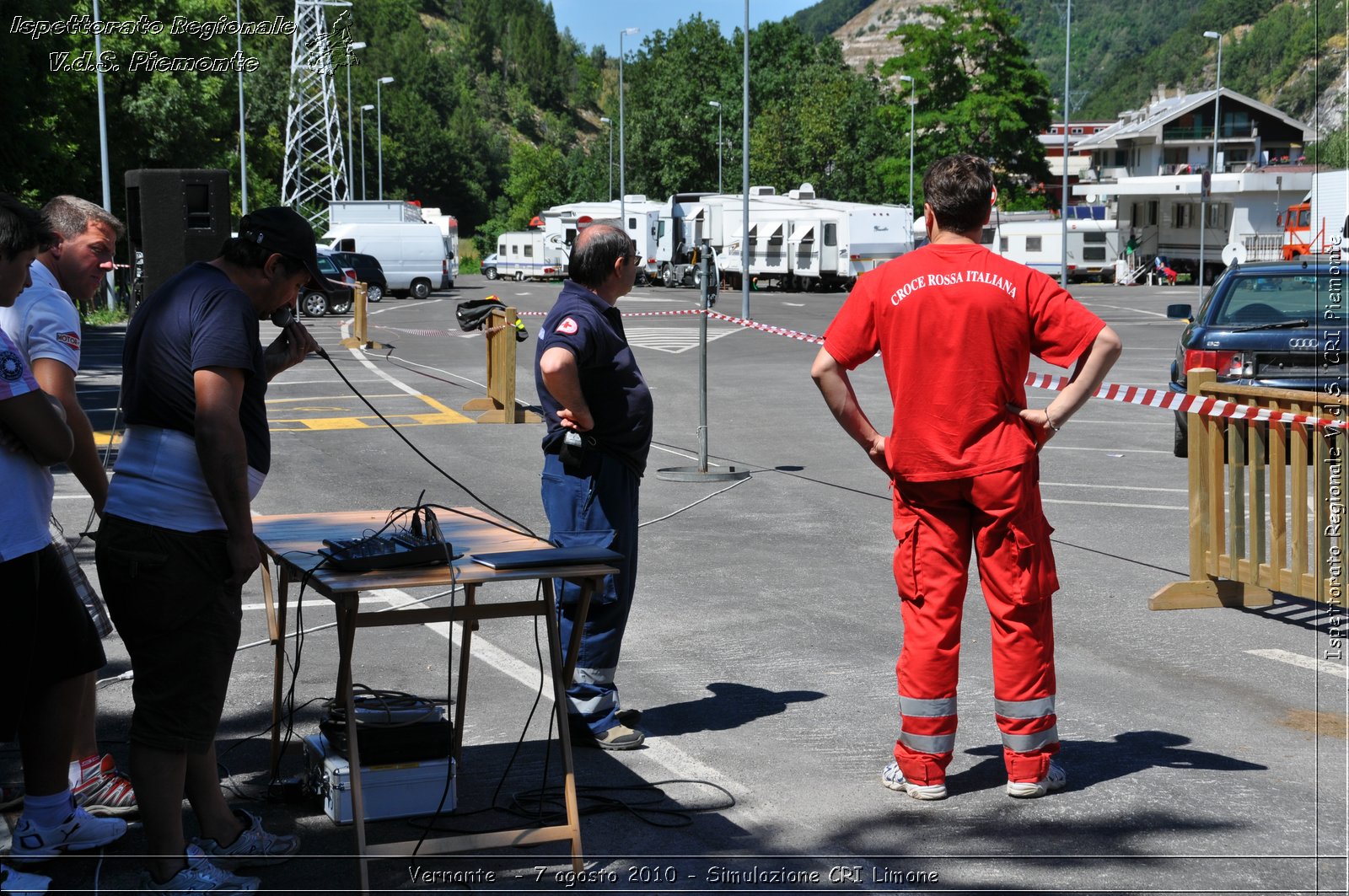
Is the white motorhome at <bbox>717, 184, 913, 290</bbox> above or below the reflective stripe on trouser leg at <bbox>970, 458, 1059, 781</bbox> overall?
above

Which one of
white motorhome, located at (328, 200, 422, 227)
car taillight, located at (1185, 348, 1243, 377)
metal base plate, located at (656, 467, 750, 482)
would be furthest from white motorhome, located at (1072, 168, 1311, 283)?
metal base plate, located at (656, 467, 750, 482)

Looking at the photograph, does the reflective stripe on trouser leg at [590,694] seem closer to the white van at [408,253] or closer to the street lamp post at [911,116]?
the white van at [408,253]

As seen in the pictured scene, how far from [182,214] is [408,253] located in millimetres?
34396

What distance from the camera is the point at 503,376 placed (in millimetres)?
15906

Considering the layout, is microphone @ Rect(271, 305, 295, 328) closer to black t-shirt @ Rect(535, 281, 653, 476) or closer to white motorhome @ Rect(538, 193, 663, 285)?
black t-shirt @ Rect(535, 281, 653, 476)

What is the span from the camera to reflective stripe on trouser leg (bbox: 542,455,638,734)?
5.22 m

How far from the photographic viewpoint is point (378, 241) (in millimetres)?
44312

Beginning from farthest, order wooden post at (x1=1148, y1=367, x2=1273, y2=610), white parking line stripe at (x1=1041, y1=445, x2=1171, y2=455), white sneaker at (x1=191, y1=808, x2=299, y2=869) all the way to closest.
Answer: white parking line stripe at (x1=1041, y1=445, x2=1171, y2=455)
wooden post at (x1=1148, y1=367, x2=1273, y2=610)
white sneaker at (x1=191, y1=808, x2=299, y2=869)

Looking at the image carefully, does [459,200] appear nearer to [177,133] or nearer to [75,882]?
[177,133]

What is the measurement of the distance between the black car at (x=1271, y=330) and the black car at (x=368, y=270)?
30331 mm

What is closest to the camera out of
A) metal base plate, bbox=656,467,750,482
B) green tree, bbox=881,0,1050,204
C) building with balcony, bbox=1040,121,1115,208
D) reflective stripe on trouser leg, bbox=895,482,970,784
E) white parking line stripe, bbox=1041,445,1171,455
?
reflective stripe on trouser leg, bbox=895,482,970,784

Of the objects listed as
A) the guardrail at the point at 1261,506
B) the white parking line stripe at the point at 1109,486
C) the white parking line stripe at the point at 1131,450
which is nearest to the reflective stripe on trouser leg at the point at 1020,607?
the guardrail at the point at 1261,506

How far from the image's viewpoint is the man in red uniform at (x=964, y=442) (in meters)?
4.64

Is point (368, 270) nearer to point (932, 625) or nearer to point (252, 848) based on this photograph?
point (932, 625)
